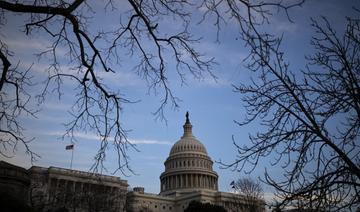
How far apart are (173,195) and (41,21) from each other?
362 ft

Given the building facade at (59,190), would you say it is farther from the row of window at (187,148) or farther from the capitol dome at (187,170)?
the row of window at (187,148)

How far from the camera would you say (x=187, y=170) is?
115938 millimetres

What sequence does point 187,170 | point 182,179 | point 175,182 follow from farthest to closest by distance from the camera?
point 175,182 < point 182,179 < point 187,170

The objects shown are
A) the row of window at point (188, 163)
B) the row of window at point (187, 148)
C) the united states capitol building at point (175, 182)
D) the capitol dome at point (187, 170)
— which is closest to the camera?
the united states capitol building at point (175, 182)

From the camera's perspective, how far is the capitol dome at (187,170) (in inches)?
Answer: 4584

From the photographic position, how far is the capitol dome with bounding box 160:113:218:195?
116m

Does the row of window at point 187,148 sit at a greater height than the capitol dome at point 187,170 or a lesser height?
greater

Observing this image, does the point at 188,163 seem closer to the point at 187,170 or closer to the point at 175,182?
the point at 187,170

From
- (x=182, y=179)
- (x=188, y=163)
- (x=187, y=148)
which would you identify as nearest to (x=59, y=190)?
(x=182, y=179)

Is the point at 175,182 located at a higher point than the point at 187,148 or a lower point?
lower

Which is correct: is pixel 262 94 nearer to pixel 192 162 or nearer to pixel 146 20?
pixel 146 20

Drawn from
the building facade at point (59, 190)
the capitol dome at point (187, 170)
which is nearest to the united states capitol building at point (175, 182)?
the capitol dome at point (187, 170)

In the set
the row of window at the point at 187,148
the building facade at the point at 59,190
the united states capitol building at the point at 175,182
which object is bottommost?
the building facade at the point at 59,190

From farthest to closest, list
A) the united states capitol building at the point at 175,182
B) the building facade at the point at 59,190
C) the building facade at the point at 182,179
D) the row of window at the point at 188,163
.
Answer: the row of window at the point at 188,163 < the building facade at the point at 182,179 < the united states capitol building at the point at 175,182 < the building facade at the point at 59,190
